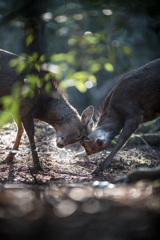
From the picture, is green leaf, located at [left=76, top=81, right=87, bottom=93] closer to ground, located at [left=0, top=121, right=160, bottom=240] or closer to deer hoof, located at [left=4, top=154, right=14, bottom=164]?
ground, located at [left=0, top=121, right=160, bottom=240]

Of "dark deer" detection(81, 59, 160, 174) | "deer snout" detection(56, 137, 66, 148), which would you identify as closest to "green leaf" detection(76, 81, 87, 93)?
"dark deer" detection(81, 59, 160, 174)

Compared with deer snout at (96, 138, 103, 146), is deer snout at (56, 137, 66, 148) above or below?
above

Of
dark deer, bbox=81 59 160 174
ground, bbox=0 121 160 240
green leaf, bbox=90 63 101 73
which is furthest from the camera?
dark deer, bbox=81 59 160 174

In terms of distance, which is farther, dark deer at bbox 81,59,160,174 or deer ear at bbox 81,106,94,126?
deer ear at bbox 81,106,94,126

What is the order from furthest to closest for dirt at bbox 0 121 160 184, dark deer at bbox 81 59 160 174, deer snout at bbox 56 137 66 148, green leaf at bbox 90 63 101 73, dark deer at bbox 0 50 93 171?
deer snout at bbox 56 137 66 148 < dark deer at bbox 81 59 160 174 < dark deer at bbox 0 50 93 171 < dirt at bbox 0 121 160 184 < green leaf at bbox 90 63 101 73

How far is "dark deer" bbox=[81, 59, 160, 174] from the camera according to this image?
5.04 metres

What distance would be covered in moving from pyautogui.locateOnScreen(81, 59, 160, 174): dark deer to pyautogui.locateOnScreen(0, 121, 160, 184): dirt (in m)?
0.43

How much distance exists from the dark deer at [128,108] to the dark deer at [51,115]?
0.38m

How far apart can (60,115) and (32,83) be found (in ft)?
11.6

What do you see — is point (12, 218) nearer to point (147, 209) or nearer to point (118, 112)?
point (147, 209)

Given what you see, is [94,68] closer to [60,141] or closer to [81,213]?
[81,213]

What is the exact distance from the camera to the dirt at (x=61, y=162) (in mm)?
4070

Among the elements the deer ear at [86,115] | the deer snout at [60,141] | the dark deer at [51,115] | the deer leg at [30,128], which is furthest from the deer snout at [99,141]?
the deer leg at [30,128]

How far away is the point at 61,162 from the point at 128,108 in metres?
2.10
